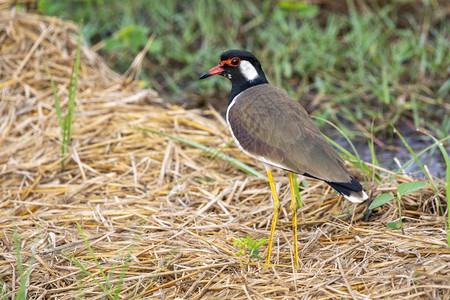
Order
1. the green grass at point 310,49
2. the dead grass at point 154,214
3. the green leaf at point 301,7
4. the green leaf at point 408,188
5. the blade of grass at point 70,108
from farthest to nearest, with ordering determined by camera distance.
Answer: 1. the green leaf at point 301,7
2. the green grass at point 310,49
3. the blade of grass at point 70,108
4. the green leaf at point 408,188
5. the dead grass at point 154,214

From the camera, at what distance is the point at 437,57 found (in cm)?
597

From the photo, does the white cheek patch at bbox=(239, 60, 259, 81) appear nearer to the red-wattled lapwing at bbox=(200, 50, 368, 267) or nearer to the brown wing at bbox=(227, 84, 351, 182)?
the red-wattled lapwing at bbox=(200, 50, 368, 267)

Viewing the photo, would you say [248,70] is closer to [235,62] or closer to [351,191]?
[235,62]

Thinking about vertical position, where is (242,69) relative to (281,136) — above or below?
above

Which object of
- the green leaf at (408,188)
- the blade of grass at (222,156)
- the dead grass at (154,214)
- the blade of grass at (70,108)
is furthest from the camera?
the blade of grass at (222,156)

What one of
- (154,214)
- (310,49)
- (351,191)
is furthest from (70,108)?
(310,49)

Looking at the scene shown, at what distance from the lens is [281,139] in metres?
3.27

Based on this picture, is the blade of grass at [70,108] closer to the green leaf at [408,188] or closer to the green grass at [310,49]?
the green grass at [310,49]

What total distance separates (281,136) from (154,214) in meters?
0.98

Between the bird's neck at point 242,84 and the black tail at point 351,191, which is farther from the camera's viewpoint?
the bird's neck at point 242,84

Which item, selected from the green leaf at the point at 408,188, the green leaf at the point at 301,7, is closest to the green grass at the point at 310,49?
the green leaf at the point at 301,7

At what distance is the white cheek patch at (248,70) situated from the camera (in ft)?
12.0

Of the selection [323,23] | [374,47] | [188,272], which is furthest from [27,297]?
[323,23]

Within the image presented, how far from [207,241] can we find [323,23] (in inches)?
174
